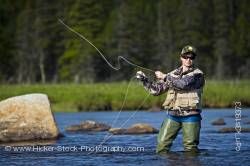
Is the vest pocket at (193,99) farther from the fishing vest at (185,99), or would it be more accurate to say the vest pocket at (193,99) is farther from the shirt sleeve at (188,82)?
the shirt sleeve at (188,82)

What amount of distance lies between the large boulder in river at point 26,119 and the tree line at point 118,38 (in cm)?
5710

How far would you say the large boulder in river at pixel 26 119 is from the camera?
22.3 meters

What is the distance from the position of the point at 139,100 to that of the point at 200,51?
47.7 meters

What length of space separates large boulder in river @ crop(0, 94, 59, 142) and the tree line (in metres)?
57.1


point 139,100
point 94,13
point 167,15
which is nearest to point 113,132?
point 139,100

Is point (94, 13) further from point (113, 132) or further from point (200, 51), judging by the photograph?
point (113, 132)

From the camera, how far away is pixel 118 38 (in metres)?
81.6

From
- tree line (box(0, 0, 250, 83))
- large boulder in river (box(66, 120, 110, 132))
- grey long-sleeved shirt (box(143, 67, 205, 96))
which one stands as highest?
tree line (box(0, 0, 250, 83))

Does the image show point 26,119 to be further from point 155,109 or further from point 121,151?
point 155,109

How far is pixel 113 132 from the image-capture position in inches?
960

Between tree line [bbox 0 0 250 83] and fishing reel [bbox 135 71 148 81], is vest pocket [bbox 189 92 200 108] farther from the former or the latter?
tree line [bbox 0 0 250 83]

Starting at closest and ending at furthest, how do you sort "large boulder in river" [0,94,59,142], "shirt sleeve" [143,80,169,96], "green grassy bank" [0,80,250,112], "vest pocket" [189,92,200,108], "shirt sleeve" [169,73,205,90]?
"shirt sleeve" [169,73,205,90], "vest pocket" [189,92,200,108], "shirt sleeve" [143,80,169,96], "large boulder in river" [0,94,59,142], "green grassy bank" [0,80,250,112]

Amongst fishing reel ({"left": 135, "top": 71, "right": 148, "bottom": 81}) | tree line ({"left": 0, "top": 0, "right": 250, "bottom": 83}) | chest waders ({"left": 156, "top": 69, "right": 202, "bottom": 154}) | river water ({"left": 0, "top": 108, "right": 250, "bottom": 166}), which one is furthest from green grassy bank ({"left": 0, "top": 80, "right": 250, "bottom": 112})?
tree line ({"left": 0, "top": 0, "right": 250, "bottom": 83})

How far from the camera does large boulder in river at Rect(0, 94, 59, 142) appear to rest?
22281 mm
